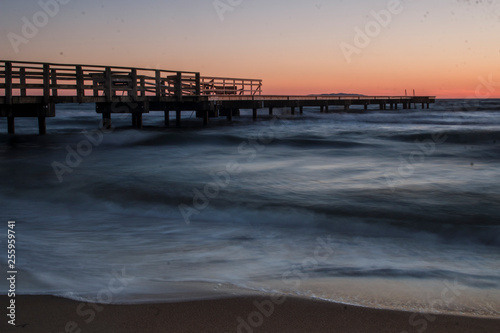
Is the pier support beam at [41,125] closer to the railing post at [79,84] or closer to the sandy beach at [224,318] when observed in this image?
the railing post at [79,84]

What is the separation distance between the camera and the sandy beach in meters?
3.24

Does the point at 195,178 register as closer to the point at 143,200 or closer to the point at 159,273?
the point at 143,200

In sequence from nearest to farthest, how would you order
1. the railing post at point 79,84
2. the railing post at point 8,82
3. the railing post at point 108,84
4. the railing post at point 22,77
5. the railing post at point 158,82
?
the railing post at point 8,82 < the railing post at point 22,77 < the railing post at point 79,84 < the railing post at point 108,84 < the railing post at point 158,82

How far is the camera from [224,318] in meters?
3.45

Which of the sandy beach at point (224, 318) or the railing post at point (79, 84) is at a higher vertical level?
the railing post at point (79, 84)

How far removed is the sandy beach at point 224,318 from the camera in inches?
128

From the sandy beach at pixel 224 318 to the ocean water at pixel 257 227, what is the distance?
211mm

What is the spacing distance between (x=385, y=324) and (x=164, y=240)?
3456 millimetres

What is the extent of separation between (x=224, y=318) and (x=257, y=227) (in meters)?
3.86

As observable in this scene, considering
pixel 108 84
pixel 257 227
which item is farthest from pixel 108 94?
pixel 257 227

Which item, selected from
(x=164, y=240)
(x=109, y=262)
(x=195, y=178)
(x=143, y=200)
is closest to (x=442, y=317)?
(x=109, y=262)

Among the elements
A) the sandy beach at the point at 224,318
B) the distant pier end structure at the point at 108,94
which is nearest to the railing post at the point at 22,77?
the distant pier end structure at the point at 108,94

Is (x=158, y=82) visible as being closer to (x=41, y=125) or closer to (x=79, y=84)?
(x=79, y=84)

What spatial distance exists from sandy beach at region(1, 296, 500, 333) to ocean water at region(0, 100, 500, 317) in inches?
8.3
